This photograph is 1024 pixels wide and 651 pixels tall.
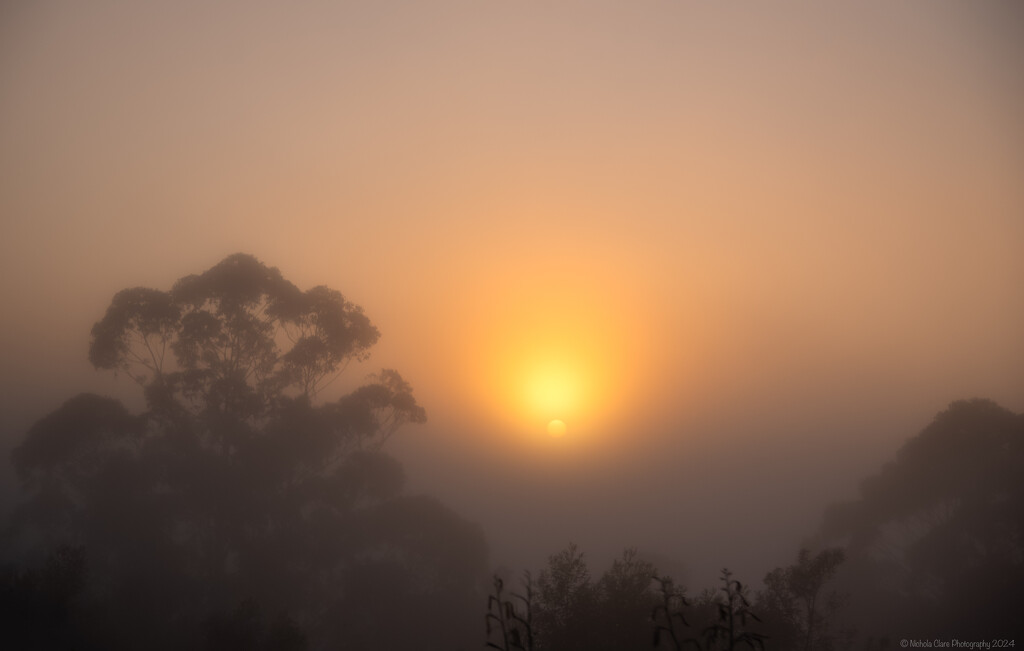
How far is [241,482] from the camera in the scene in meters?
53.0

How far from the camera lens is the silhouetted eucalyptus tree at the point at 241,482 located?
168ft

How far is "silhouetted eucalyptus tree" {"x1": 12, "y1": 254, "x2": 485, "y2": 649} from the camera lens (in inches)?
2010

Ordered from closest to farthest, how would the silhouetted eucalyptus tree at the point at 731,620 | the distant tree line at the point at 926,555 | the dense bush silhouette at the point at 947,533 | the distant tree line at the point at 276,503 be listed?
the silhouetted eucalyptus tree at the point at 731,620 < the distant tree line at the point at 926,555 < the distant tree line at the point at 276,503 < the dense bush silhouette at the point at 947,533

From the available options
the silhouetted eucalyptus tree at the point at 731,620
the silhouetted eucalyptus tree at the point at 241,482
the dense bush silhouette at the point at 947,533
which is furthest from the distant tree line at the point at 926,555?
the silhouetted eucalyptus tree at the point at 241,482

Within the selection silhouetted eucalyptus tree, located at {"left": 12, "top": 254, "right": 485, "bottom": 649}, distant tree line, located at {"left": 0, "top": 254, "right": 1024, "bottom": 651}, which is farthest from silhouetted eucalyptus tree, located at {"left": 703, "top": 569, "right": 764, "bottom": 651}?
silhouetted eucalyptus tree, located at {"left": 12, "top": 254, "right": 485, "bottom": 649}

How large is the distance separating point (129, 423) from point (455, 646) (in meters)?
33.9

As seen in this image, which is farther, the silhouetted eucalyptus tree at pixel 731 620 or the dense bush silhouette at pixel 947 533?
the dense bush silhouette at pixel 947 533

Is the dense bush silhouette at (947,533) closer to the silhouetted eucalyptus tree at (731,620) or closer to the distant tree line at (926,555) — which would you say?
the distant tree line at (926,555)

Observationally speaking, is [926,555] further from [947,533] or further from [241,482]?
[241,482]

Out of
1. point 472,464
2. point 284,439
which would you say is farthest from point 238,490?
point 472,464

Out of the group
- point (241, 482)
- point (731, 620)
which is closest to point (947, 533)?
point (731, 620)

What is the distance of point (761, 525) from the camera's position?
152000 millimetres

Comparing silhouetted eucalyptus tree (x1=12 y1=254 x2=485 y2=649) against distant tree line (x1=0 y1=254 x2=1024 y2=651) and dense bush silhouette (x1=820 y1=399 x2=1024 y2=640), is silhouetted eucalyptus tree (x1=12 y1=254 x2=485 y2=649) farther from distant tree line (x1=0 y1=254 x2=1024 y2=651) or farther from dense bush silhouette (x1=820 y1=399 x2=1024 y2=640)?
dense bush silhouette (x1=820 y1=399 x2=1024 y2=640)

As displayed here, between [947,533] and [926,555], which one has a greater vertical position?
[947,533]
